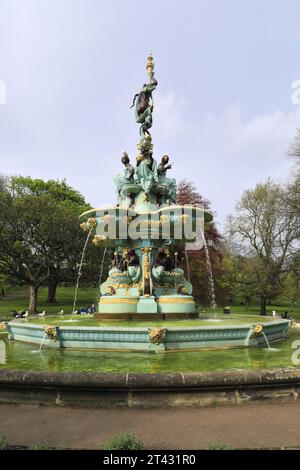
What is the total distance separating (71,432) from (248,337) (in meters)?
5.91

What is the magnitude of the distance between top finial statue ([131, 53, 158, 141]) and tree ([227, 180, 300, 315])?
69.9 ft

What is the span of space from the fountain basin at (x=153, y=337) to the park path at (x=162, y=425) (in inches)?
121

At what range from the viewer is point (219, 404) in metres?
6.28

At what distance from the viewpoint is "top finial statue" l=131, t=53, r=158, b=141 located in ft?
57.6

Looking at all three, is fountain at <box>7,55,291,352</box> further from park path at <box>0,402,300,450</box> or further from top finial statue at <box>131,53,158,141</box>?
park path at <box>0,402,300,450</box>

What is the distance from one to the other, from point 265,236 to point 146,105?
25618 mm

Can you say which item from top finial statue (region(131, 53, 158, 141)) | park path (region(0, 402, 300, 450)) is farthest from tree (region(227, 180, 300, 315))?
park path (region(0, 402, 300, 450))

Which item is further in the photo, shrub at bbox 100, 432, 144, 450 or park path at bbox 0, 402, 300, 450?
park path at bbox 0, 402, 300, 450

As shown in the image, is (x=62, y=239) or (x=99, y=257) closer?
(x=62, y=239)

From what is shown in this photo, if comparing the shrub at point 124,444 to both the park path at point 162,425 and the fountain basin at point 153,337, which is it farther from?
the fountain basin at point 153,337

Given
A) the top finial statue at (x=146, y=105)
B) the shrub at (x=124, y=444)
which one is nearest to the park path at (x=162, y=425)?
the shrub at (x=124, y=444)
